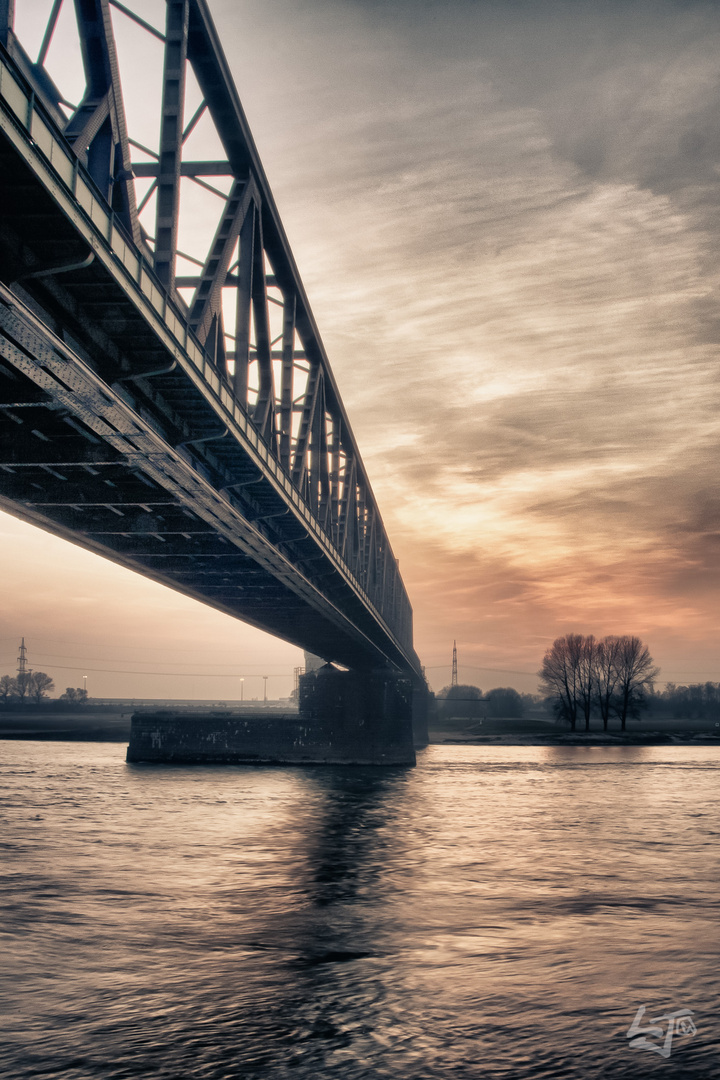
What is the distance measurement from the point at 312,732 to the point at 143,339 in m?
61.0

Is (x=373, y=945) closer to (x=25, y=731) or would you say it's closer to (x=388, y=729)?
(x=388, y=729)

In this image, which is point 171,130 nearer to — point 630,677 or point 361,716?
point 361,716

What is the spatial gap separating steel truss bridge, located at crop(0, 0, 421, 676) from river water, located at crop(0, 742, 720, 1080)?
11115 mm

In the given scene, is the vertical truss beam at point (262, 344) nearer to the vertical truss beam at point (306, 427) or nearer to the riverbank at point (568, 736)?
the vertical truss beam at point (306, 427)

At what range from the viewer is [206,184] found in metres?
23.1

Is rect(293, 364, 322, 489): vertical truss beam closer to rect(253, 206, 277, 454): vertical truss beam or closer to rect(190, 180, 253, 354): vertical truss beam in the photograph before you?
rect(253, 206, 277, 454): vertical truss beam

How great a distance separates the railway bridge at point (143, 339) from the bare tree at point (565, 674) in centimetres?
9755

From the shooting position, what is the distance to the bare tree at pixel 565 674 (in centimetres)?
13325

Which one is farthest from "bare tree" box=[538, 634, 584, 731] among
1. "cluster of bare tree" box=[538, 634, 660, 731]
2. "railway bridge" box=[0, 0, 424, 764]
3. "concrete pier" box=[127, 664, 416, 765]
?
"railway bridge" box=[0, 0, 424, 764]

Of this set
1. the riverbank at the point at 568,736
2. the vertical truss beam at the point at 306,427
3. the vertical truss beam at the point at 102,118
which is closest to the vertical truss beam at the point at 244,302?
the vertical truss beam at the point at 102,118

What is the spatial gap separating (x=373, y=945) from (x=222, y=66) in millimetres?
21631

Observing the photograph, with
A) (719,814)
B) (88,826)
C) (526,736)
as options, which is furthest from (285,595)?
(526,736)

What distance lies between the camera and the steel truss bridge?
1341 cm
